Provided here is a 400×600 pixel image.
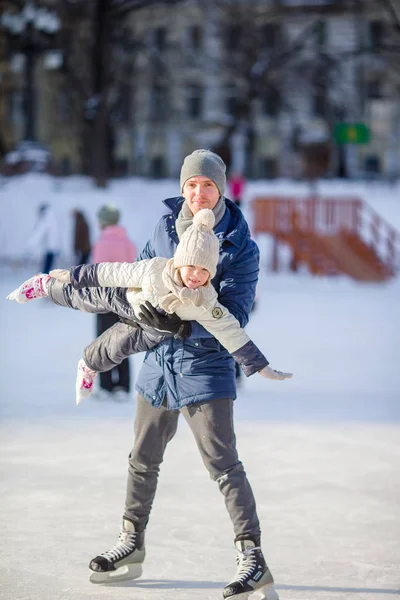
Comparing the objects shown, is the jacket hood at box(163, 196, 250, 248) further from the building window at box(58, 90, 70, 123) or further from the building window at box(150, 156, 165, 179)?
the building window at box(150, 156, 165, 179)

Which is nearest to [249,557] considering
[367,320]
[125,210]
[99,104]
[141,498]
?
[141,498]

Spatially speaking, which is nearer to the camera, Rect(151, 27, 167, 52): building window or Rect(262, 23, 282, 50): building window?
Rect(262, 23, 282, 50): building window

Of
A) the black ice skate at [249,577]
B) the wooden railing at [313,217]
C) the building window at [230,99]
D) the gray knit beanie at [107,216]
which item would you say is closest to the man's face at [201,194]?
the black ice skate at [249,577]

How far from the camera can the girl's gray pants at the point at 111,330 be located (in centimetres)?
408

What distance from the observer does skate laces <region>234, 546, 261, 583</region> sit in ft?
13.3

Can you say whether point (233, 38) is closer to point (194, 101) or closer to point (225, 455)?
point (194, 101)

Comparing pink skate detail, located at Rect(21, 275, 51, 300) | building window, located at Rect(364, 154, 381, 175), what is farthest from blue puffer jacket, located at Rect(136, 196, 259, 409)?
building window, located at Rect(364, 154, 381, 175)

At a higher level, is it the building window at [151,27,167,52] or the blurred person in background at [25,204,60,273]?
the building window at [151,27,167,52]

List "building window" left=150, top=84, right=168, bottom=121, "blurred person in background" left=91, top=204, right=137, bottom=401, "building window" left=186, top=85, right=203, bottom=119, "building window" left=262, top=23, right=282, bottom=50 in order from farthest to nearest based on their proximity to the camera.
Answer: "building window" left=186, top=85, right=203, bottom=119
"building window" left=150, top=84, right=168, bottom=121
"building window" left=262, top=23, right=282, bottom=50
"blurred person in background" left=91, top=204, right=137, bottom=401

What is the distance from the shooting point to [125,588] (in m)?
4.26

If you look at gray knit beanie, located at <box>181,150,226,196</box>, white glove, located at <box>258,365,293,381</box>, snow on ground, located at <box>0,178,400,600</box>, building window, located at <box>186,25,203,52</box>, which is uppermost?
building window, located at <box>186,25,203,52</box>

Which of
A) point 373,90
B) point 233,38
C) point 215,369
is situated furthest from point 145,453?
point 373,90

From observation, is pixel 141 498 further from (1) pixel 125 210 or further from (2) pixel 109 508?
(1) pixel 125 210

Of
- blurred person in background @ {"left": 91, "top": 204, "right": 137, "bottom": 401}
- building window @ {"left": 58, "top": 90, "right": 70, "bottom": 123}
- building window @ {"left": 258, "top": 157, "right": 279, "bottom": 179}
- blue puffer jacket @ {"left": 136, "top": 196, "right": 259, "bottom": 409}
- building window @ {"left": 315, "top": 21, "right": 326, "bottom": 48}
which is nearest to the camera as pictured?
blue puffer jacket @ {"left": 136, "top": 196, "right": 259, "bottom": 409}
